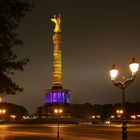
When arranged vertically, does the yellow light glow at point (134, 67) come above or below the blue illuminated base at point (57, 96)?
below

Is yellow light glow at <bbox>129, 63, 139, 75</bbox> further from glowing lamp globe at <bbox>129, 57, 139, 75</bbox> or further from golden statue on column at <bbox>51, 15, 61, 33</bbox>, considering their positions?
golden statue on column at <bbox>51, 15, 61, 33</bbox>

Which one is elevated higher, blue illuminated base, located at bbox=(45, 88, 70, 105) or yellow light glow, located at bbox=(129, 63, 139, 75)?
blue illuminated base, located at bbox=(45, 88, 70, 105)

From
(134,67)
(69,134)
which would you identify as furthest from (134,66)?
(69,134)

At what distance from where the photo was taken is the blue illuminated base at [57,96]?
414 feet

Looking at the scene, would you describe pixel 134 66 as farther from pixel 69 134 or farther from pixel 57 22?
pixel 57 22

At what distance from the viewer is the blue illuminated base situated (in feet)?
414

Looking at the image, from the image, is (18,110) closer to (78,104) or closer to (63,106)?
(78,104)

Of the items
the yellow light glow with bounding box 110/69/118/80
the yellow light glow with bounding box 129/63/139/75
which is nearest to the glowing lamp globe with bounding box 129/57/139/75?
the yellow light glow with bounding box 129/63/139/75

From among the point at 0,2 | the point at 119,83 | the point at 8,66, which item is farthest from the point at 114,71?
the point at 0,2

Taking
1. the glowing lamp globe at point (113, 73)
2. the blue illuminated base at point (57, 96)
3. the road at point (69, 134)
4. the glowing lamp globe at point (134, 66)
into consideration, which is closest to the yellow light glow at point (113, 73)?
the glowing lamp globe at point (113, 73)

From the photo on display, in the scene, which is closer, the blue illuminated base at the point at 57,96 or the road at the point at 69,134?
the road at the point at 69,134

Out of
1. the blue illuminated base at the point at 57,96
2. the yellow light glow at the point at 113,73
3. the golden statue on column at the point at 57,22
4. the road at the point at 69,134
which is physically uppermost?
the golden statue on column at the point at 57,22

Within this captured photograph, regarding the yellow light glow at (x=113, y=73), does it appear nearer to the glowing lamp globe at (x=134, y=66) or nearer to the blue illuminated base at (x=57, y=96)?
the glowing lamp globe at (x=134, y=66)

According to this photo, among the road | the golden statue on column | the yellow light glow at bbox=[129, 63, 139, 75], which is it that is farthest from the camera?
the golden statue on column
